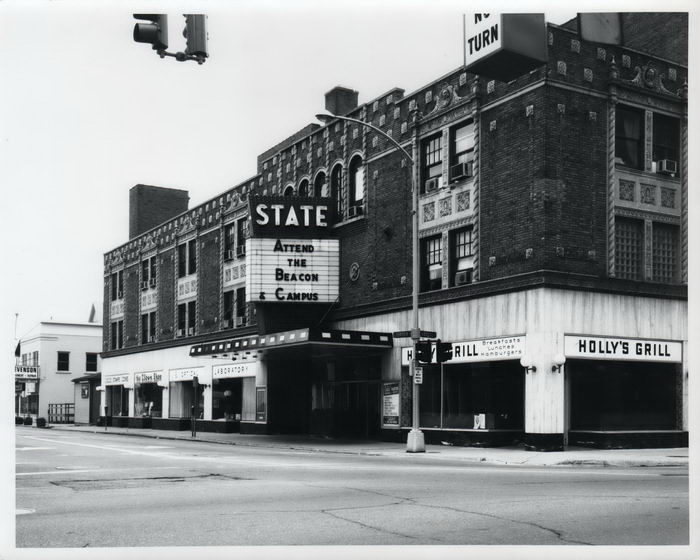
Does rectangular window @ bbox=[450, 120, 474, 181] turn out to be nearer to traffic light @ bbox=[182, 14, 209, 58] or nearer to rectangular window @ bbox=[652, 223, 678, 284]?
rectangular window @ bbox=[652, 223, 678, 284]

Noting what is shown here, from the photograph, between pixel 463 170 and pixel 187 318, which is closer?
pixel 463 170

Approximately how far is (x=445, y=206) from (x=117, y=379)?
107 ft

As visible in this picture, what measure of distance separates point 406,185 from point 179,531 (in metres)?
20.7

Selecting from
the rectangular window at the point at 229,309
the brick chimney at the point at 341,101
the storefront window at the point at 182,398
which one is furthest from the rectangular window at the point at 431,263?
the storefront window at the point at 182,398

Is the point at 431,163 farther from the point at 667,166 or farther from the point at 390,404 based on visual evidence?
the point at 390,404

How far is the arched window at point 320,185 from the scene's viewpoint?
3534cm

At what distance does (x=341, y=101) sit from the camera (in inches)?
1405

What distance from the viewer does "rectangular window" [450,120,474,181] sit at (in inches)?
1088

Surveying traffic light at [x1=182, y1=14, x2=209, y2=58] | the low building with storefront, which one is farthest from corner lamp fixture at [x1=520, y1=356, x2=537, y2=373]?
the low building with storefront

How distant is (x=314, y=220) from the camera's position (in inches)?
1342

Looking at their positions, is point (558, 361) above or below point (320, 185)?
below

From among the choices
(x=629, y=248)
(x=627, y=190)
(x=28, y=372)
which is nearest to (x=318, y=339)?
(x=629, y=248)

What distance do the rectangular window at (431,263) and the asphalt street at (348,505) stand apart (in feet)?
31.5

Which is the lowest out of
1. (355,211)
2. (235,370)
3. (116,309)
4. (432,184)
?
(235,370)
